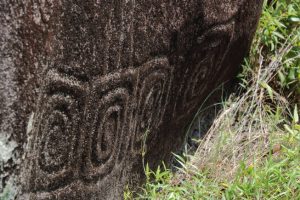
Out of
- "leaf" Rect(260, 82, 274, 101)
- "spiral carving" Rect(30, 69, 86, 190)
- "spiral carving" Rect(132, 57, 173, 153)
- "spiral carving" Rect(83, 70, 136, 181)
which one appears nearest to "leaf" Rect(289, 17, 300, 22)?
"leaf" Rect(260, 82, 274, 101)

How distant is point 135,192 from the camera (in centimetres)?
235

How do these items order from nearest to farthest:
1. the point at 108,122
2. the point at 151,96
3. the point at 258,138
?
the point at 108,122 → the point at 151,96 → the point at 258,138

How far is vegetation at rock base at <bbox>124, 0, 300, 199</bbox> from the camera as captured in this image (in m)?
2.46

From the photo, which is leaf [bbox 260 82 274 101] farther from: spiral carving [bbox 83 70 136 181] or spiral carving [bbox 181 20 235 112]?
spiral carving [bbox 83 70 136 181]

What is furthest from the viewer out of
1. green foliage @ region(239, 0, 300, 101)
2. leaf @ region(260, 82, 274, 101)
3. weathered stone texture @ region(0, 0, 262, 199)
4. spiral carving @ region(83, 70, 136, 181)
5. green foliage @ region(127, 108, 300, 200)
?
green foliage @ region(239, 0, 300, 101)

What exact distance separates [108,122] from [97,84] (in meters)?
0.20

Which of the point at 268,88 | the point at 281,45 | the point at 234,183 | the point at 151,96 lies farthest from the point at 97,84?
the point at 281,45

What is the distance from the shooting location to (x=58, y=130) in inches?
65.8

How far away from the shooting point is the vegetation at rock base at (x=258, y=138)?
2461 millimetres

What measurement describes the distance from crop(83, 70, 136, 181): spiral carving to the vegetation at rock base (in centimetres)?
29

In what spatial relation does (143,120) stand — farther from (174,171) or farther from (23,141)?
(23,141)

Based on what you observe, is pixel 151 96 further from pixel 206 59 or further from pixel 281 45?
pixel 281 45

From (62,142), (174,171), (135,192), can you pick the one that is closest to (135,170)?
(135,192)

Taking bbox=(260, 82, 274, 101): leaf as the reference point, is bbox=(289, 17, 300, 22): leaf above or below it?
above
